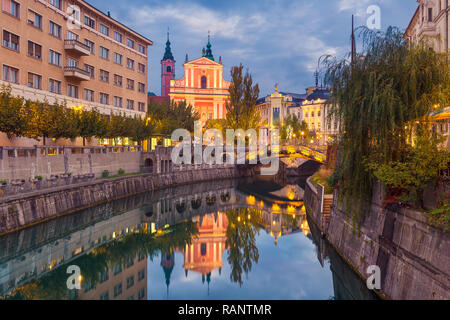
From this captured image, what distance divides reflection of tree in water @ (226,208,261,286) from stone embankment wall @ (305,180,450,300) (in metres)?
6.01

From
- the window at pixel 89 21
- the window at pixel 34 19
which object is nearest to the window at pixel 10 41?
the window at pixel 34 19

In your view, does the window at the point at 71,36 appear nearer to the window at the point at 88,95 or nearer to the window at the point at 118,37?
the window at the point at 88,95

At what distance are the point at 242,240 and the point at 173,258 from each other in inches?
233

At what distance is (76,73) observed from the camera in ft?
131

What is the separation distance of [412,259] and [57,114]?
29.0 m

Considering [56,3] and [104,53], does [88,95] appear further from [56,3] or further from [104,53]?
[56,3]

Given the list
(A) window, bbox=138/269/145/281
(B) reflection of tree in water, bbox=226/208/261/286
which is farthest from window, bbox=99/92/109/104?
(A) window, bbox=138/269/145/281

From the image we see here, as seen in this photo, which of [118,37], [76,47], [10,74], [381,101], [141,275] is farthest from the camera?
[118,37]

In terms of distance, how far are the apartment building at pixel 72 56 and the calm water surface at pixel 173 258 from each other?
1345cm

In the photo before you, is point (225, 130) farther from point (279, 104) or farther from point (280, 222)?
point (279, 104)

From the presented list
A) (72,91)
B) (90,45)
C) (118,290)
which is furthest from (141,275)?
(90,45)

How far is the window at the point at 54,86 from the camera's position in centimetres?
3753

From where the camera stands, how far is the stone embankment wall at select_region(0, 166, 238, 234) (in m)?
21.4

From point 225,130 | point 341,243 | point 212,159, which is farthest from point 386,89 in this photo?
point 225,130
